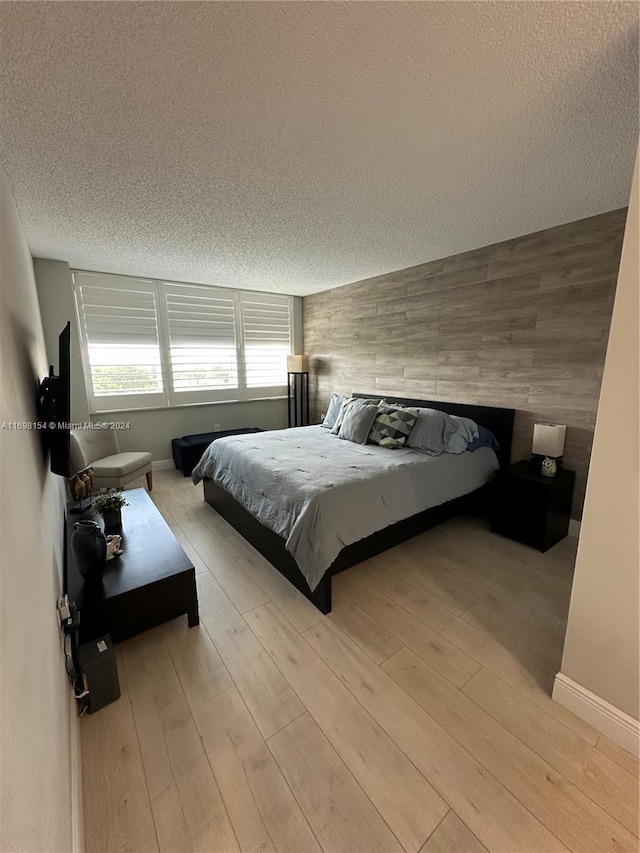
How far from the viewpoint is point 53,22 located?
1037 mm

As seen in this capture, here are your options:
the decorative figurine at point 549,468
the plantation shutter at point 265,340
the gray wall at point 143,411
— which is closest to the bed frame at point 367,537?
the decorative figurine at point 549,468

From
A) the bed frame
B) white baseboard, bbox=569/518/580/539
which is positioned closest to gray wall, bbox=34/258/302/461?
the bed frame

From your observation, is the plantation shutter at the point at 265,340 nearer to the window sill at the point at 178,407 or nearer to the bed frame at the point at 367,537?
the window sill at the point at 178,407

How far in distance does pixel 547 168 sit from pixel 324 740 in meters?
2.94

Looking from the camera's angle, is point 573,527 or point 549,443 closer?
point 549,443

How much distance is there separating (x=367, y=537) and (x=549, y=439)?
5.49ft

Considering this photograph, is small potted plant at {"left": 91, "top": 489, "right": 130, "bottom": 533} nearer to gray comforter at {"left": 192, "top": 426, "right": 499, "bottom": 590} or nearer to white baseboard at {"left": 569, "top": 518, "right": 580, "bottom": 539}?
gray comforter at {"left": 192, "top": 426, "right": 499, "bottom": 590}

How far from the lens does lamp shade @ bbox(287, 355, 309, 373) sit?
5160 mm

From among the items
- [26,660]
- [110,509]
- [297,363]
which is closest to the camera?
[26,660]

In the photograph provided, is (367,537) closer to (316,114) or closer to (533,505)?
(533,505)

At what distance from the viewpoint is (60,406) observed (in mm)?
1479

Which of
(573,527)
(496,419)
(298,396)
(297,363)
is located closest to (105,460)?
(297,363)

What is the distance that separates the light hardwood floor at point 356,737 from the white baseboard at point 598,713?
42 mm

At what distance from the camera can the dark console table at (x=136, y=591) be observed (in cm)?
164
